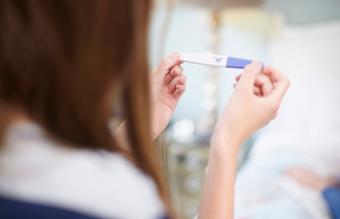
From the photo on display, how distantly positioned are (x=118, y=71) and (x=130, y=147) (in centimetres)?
10

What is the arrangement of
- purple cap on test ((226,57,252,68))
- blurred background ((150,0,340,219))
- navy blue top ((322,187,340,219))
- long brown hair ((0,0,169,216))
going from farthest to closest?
blurred background ((150,0,340,219)) → navy blue top ((322,187,340,219)) → purple cap on test ((226,57,252,68)) → long brown hair ((0,0,169,216))

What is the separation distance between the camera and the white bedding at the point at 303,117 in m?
1.54

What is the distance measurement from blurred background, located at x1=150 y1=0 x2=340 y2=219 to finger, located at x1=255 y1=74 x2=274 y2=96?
2.27 ft

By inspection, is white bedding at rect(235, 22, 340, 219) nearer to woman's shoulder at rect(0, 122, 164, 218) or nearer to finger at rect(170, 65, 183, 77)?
finger at rect(170, 65, 183, 77)

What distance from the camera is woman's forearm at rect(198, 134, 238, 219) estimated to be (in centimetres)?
60

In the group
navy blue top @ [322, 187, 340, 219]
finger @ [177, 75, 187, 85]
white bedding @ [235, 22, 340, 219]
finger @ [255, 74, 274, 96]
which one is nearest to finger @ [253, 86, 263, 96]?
finger @ [255, 74, 274, 96]

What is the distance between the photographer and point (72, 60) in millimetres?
402

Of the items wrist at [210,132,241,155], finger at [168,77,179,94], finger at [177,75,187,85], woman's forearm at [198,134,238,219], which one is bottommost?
woman's forearm at [198,134,238,219]

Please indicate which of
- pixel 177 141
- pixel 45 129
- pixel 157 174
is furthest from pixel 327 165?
pixel 45 129

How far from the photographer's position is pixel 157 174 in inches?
18.6

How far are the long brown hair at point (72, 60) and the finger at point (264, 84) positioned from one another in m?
0.27

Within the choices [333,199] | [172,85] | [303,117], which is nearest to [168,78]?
[172,85]

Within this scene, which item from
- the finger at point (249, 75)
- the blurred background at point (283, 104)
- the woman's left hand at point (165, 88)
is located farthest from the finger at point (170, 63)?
the blurred background at point (283, 104)

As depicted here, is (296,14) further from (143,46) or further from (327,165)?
(143,46)
